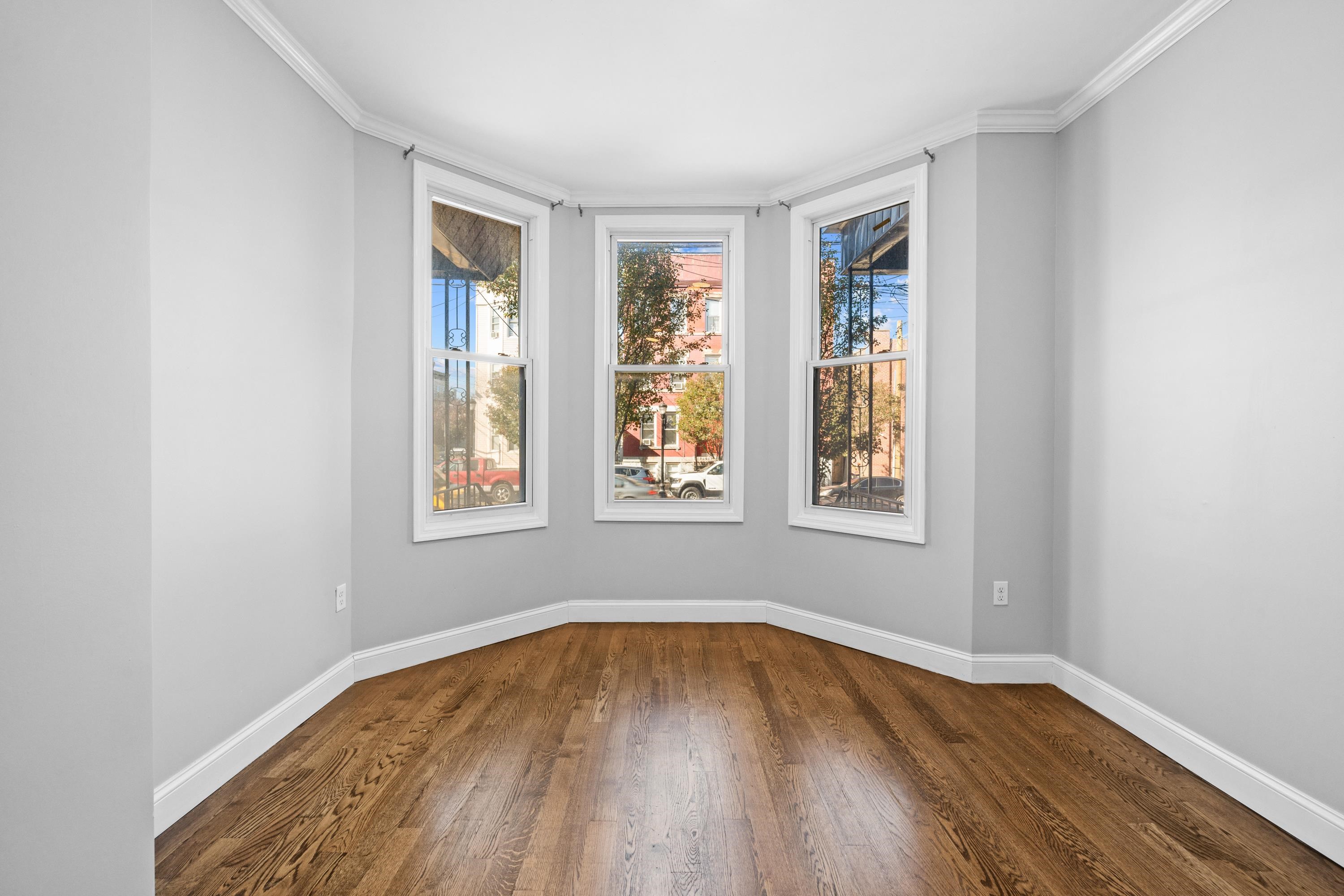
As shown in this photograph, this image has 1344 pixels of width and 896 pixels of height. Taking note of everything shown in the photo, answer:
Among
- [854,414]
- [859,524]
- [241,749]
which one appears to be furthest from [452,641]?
[854,414]

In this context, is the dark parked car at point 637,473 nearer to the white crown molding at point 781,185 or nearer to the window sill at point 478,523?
the window sill at point 478,523

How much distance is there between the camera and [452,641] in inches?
140

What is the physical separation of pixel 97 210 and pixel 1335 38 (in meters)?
3.02

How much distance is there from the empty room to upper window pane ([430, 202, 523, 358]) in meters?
0.03

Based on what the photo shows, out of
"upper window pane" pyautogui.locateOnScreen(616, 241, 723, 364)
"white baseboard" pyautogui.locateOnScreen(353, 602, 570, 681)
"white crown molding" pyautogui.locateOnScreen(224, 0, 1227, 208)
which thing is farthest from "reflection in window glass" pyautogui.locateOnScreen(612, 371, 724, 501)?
"white crown molding" pyautogui.locateOnScreen(224, 0, 1227, 208)

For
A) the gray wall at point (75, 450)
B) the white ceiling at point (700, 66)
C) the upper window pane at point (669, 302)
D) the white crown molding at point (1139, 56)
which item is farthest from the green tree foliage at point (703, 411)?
the gray wall at point (75, 450)

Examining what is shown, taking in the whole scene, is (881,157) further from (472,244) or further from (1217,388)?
(472,244)

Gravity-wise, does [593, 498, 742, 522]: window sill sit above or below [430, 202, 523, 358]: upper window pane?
below

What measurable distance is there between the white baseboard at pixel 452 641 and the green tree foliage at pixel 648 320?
1064mm

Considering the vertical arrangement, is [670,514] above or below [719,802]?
above

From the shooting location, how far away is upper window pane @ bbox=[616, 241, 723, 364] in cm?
422

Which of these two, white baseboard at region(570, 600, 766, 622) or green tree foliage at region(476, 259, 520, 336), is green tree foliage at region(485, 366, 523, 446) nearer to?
green tree foliage at region(476, 259, 520, 336)

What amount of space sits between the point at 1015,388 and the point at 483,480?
2826 mm

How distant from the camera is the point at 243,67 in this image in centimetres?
238
